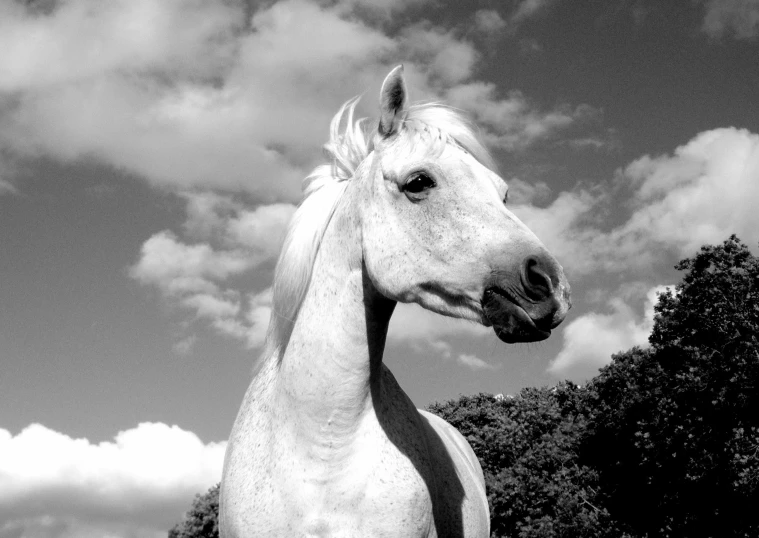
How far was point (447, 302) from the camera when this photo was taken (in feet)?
11.8

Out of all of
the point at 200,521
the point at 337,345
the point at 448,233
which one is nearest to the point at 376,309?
the point at 337,345

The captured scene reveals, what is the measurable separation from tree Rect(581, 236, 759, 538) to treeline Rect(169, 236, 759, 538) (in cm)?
4

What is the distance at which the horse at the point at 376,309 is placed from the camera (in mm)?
3436

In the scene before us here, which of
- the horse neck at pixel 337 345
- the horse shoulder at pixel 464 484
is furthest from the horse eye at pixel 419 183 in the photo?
the horse shoulder at pixel 464 484

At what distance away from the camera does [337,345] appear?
3764 millimetres

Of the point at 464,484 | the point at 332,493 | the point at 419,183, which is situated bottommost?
the point at 332,493

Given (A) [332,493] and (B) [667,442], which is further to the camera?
(B) [667,442]

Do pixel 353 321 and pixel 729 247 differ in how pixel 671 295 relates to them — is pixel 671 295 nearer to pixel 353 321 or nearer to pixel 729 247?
pixel 729 247

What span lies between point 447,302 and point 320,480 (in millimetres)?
1144

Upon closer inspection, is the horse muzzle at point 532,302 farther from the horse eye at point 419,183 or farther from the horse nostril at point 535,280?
the horse eye at point 419,183

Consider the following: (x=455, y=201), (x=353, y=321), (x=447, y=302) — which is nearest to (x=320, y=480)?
(x=353, y=321)

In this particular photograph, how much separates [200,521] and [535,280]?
3137 centimetres

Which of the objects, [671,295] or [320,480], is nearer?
[320,480]

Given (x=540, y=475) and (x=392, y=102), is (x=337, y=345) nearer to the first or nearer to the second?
(x=392, y=102)
